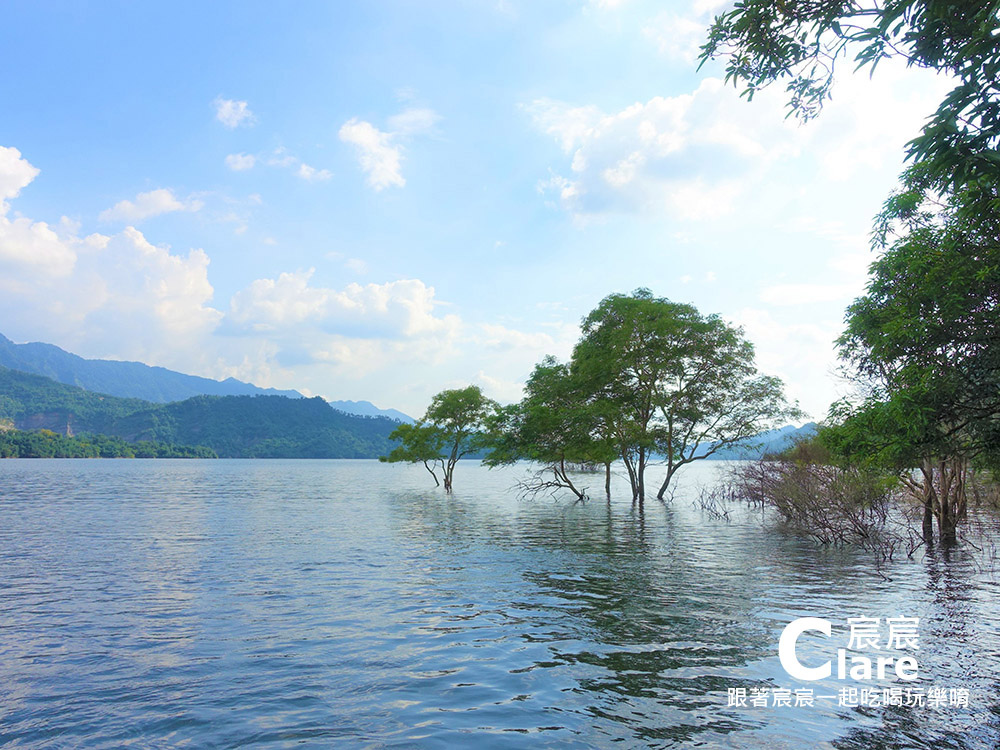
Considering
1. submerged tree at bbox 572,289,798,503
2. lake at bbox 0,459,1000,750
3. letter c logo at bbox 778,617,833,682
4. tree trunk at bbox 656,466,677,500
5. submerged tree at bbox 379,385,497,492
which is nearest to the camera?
lake at bbox 0,459,1000,750

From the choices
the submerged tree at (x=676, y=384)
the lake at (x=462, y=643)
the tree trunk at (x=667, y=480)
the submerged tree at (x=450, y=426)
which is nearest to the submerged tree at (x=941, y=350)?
the lake at (x=462, y=643)

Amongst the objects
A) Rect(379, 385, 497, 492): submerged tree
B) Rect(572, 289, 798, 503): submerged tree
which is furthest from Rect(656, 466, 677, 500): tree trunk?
Rect(379, 385, 497, 492): submerged tree

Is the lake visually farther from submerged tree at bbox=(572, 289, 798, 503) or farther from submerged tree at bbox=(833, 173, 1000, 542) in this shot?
submerged tree at bbox=(572, 289, 798, 503)

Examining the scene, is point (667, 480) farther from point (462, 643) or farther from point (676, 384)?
point (462, 643)

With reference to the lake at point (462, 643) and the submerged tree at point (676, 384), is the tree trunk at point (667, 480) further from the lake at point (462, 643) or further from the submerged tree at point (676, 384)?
the lake at point (462, 643)

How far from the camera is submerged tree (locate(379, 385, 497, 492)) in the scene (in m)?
71.3

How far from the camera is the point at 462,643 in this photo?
481 inches

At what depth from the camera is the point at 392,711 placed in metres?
8.84

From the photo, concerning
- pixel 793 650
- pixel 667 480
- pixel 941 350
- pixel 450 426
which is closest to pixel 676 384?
pixel 667 480

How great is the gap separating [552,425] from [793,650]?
4070 cm

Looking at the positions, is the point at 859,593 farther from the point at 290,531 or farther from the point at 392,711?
the point at 290,531

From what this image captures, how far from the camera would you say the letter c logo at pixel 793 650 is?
10.3m

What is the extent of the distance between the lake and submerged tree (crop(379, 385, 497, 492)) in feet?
145

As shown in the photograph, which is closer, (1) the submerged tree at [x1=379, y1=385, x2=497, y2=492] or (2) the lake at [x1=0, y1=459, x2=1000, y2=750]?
(2) the lake at [x1=0, y1=459, x2=1000, y2=750]
